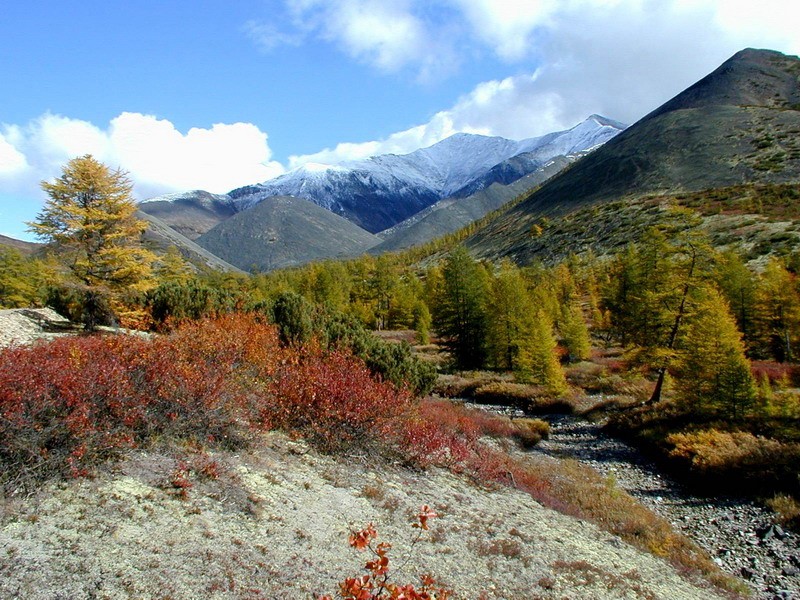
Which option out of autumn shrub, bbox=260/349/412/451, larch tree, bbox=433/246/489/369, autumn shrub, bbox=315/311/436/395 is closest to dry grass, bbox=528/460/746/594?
autumn shrub, bbox=260/349/412/451

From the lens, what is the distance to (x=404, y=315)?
64.2 metres

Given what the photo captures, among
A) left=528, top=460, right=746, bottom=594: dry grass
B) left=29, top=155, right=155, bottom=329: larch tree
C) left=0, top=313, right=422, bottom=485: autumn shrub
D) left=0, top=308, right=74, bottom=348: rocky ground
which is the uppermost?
left=29, top=155, right=155, bottom=329: larch tree

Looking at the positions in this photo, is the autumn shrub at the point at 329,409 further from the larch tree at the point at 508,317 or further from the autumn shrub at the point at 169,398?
the larch tree at the point at 508,317

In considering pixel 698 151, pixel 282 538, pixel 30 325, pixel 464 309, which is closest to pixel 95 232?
pixel 30 325

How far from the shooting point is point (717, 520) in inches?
543

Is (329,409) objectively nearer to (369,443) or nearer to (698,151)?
(369,443)

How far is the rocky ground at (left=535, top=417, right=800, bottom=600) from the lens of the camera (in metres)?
10.9

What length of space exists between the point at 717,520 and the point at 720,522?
15 cm

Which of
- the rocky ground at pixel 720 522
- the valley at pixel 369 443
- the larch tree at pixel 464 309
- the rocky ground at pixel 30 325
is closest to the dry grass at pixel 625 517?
the valley at pixel 369 443

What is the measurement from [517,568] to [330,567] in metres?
3.52

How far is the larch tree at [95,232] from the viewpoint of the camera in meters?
22.1

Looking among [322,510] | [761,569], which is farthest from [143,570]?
[761,569]

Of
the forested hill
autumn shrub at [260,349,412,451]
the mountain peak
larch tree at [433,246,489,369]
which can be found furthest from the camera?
the mountain peak

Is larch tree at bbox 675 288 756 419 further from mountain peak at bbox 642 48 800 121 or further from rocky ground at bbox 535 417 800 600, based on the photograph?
mountain peak at bbox 642 48 800 121
